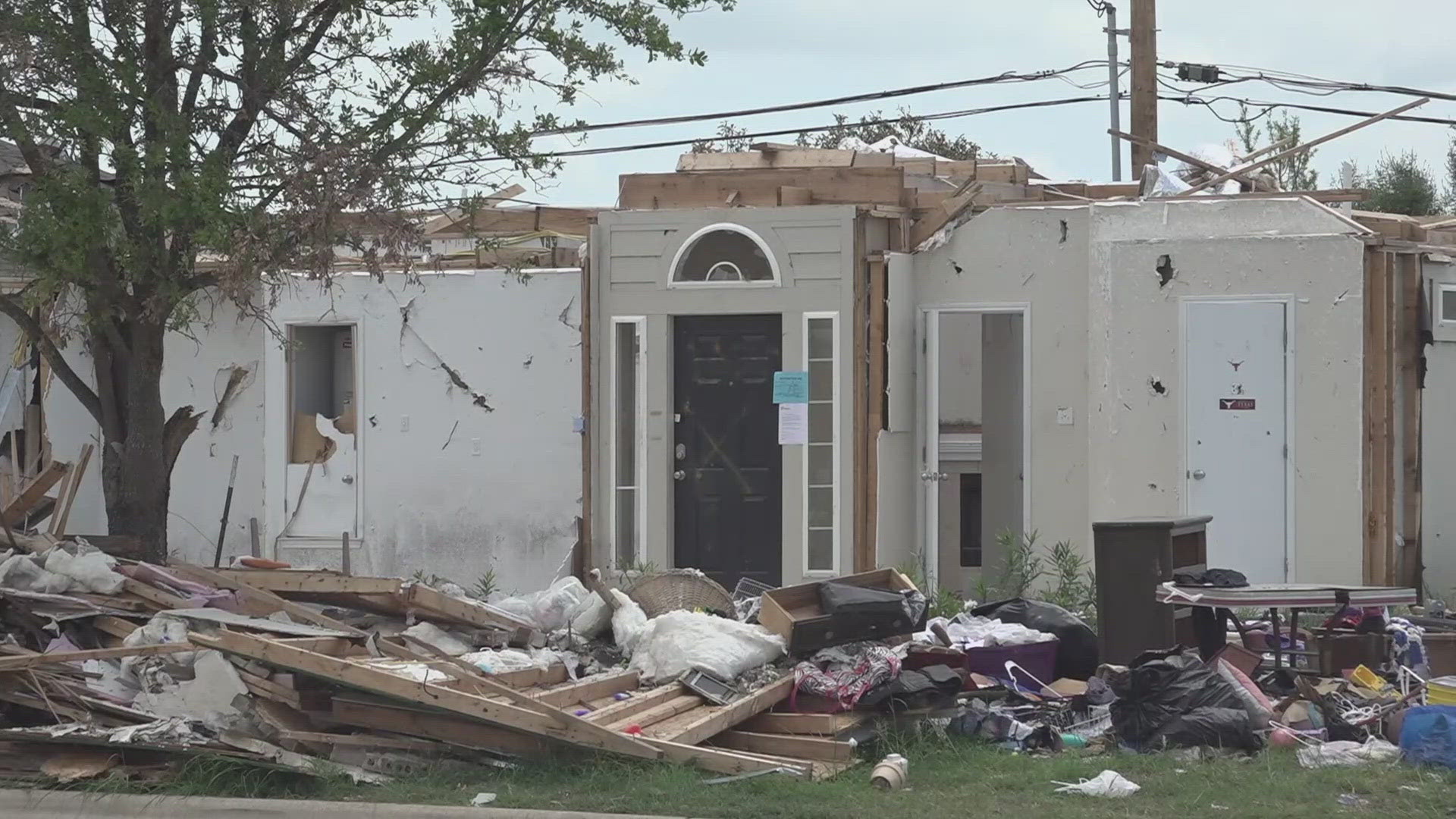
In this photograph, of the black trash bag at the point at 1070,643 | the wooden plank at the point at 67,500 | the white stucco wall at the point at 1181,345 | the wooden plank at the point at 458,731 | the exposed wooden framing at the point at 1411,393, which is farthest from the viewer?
the exposed wooden framing at the point at 1411,393

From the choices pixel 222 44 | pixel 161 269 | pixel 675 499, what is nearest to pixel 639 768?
pixel 161 269

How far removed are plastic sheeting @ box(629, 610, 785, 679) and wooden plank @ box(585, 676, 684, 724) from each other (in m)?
0.17

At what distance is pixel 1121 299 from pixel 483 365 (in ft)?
18.4

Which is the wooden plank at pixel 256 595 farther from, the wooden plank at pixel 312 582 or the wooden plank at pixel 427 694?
the wooden plank at pixel 427 694

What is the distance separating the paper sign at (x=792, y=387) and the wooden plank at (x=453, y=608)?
14.6 ft

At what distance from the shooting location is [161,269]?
9.76 metres

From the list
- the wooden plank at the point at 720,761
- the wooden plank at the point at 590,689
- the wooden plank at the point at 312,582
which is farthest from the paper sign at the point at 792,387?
the wooden plank at the point at 720,761

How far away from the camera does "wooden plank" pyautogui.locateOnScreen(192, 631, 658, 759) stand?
7750mm

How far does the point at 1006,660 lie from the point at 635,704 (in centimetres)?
238

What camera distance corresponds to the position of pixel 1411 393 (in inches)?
532

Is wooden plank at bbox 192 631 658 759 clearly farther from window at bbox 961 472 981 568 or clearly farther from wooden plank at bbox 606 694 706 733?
window at bbox 961 472 981 568

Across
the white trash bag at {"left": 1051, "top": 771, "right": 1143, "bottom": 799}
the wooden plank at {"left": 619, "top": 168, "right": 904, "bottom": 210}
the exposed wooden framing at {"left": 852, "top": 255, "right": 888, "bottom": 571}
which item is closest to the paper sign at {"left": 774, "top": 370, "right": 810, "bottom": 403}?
the exposed wooden framing at {"left": 852, "top": 255, "right": 888, "bottom": 571}

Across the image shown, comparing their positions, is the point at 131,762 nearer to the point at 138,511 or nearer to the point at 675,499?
the point at 138,511

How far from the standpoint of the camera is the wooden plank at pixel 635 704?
8.22 metres
